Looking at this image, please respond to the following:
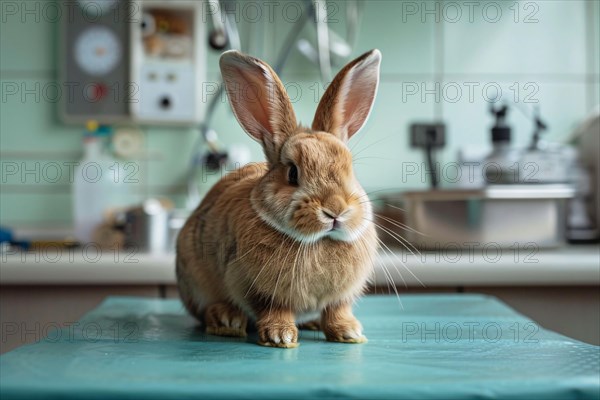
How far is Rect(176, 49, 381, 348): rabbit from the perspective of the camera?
2.27 feet

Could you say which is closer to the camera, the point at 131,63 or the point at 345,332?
the point at 345,332

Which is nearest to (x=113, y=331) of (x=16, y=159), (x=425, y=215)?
(x=425, y=215)

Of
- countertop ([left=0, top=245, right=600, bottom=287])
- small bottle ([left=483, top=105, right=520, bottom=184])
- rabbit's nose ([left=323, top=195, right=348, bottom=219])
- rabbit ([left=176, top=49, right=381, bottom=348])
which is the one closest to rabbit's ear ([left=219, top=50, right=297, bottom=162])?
rabbit ([left=176, top=49, right=381, bottom=348])

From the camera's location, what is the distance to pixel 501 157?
1.56 metres

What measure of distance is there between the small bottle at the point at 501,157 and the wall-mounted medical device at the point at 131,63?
77cm

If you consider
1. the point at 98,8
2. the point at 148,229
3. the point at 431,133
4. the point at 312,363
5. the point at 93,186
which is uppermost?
the point at 98,8

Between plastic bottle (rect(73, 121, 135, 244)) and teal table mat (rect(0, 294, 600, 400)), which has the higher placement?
plastic bottle (rect(73, 121, 135, 244))

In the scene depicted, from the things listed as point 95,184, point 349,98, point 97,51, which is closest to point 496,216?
point 349,98

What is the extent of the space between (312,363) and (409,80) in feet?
4.13

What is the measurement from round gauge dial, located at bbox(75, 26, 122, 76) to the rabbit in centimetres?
109

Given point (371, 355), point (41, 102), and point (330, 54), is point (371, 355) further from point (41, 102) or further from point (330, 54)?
point (41, 102)

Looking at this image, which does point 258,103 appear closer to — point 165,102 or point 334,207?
point 334,207

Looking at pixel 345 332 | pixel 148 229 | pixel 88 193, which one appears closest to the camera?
pixel 345 332

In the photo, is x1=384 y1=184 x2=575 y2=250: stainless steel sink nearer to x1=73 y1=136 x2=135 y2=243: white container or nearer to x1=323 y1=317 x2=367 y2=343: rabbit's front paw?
x1=323 y1=317 x2=367 y2=343: rabbit's front paw
